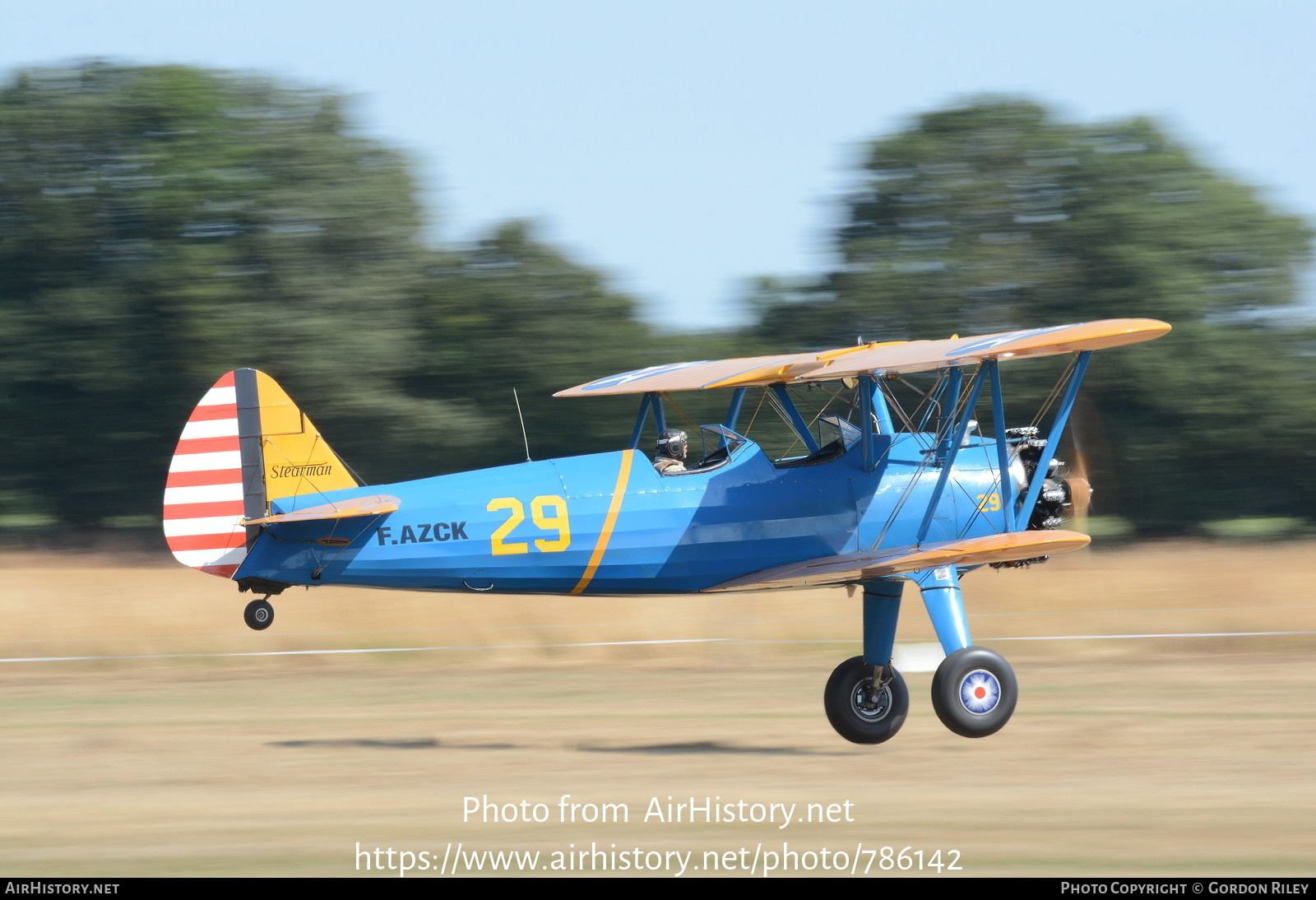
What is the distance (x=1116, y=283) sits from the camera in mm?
28859

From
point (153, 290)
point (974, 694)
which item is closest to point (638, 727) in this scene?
point (974, 694)

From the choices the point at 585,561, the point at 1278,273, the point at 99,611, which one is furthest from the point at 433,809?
the point at 1278,273

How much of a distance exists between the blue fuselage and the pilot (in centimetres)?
7

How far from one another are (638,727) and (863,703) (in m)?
2.44

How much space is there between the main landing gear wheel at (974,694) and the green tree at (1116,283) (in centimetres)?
1730

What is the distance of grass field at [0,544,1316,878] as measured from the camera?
864cm

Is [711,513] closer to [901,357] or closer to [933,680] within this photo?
[901,357]

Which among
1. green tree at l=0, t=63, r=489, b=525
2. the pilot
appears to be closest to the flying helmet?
the pilot

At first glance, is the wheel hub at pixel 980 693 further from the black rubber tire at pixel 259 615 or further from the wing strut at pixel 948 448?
the black rubber tire at pixel 259 615

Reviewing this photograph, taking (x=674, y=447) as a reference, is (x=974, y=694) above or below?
below

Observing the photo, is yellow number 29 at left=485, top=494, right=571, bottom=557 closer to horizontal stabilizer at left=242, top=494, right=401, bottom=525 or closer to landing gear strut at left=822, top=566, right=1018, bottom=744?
horizontal stabilizer at left=242, top=494, right=401, bottom=525

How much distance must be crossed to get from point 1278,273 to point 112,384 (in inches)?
911

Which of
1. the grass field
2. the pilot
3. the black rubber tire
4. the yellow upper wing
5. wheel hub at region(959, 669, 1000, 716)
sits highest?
the yellow upper wing

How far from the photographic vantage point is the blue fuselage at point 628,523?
34.3ft
